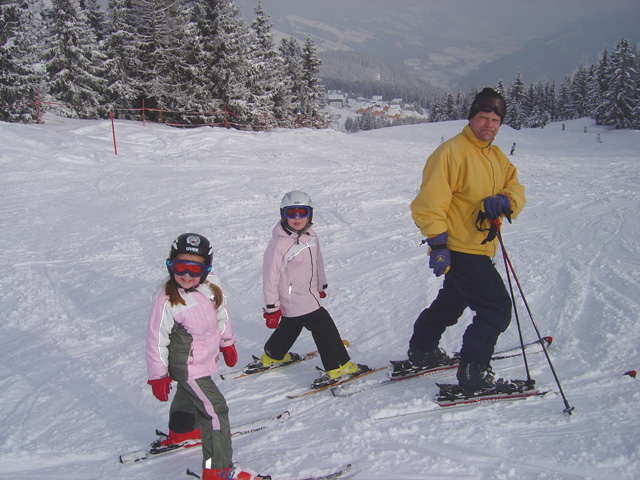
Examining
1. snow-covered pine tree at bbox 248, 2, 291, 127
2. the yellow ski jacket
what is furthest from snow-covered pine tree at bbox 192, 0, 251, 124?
the yellow ski jacket

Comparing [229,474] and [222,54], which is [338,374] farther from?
[222,54]

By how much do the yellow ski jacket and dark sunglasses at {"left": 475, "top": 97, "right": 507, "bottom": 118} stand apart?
19 cm

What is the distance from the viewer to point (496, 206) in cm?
282

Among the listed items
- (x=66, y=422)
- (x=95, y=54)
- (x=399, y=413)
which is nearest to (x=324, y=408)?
(x=399, y=413)

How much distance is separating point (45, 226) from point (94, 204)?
5.31 feet

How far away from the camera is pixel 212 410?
2.59 m

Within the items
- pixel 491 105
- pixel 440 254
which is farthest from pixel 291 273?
pixel 491 105

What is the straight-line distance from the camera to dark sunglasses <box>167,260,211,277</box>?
251 centimetres

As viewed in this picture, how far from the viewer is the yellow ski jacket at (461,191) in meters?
2.87

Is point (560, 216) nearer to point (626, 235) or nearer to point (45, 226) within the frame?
point (626, 235)

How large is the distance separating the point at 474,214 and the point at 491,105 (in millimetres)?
755

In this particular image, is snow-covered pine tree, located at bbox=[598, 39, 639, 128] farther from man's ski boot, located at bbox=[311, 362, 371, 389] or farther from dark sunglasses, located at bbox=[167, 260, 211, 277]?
dark sunglasses, located at bbox=[167, 260, 211, 277]

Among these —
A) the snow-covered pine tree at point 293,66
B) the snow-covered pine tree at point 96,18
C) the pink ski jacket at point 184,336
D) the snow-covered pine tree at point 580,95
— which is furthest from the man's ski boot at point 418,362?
the snow-covered pine tree at point 580,95

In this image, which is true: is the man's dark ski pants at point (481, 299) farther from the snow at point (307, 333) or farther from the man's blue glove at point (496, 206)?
the snow at point (307, 333)
